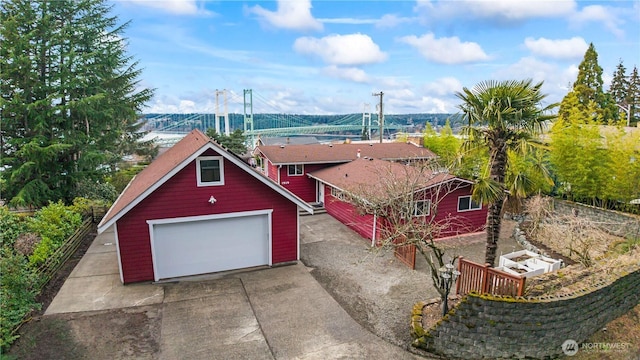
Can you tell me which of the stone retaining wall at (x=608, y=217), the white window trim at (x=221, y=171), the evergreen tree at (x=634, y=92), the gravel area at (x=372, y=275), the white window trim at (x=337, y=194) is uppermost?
the evergreen tree at (x=634, y=92)

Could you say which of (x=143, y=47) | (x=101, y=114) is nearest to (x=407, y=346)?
(x=101, y=114)

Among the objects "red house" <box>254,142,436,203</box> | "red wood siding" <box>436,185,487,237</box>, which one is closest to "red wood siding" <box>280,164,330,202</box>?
"red house" <box>254,142,436,203</box>

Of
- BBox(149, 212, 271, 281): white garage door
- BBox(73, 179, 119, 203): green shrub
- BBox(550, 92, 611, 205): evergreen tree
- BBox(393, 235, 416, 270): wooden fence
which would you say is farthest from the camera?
BBox(73, 179, 119, 203): green shrub

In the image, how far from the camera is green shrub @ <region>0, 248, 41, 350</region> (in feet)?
25.0

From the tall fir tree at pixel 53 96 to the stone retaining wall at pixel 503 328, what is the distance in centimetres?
1734

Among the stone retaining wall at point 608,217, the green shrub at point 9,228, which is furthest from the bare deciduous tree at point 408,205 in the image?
the green shrub at point 9,228

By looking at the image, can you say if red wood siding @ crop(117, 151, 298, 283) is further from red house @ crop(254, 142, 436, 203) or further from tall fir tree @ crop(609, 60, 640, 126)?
tall fir tree @ crop(609, 60, 640, 126)

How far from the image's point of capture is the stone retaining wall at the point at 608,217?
1516cm

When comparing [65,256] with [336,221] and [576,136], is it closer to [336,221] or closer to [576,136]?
[336,221]

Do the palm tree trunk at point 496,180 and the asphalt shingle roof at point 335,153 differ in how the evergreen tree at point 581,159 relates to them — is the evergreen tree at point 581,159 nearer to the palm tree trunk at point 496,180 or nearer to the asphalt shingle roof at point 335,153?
the asphalt shingle roof at point 335,153

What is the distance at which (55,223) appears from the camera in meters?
13.1

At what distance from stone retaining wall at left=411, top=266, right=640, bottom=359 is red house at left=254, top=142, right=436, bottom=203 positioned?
41.6 feet

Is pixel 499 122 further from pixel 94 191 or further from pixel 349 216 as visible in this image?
pixel 94 191

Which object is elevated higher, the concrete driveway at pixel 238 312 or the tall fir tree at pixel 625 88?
the tall fir tree at pixel 625 88
